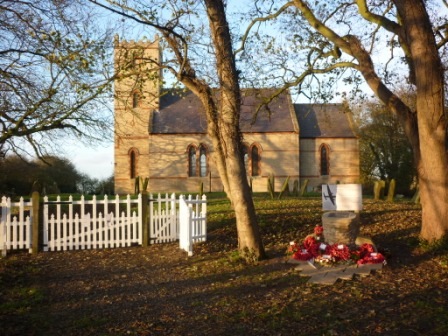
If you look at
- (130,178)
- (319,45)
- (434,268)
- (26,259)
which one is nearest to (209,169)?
(130,178)

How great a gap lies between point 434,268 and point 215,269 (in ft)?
13.5

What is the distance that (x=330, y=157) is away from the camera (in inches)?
1501

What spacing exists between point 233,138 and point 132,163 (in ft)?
97.8

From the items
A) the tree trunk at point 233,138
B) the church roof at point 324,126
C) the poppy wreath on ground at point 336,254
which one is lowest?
the poppy wreath on ground at point 336,254

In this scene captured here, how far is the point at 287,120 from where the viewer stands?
37656 millimetres

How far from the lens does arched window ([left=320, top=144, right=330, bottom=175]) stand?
38188 millimetres

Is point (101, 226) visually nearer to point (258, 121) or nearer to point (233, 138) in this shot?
point (233, 138)

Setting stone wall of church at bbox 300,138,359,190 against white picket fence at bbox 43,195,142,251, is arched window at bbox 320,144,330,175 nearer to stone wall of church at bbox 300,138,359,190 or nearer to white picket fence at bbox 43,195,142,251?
stone wall of church at bbox 300,138,359,190

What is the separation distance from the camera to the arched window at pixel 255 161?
37.4 m

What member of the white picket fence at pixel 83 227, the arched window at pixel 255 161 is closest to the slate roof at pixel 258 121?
the arched window at pixel 255 161

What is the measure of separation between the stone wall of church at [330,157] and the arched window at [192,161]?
357 inches

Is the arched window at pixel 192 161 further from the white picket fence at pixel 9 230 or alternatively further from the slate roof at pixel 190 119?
the white picket fence at pixel 9 230

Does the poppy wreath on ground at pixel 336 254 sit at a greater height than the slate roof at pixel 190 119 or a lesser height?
lesser

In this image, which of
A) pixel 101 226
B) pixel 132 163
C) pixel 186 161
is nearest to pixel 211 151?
pixel 186 161
